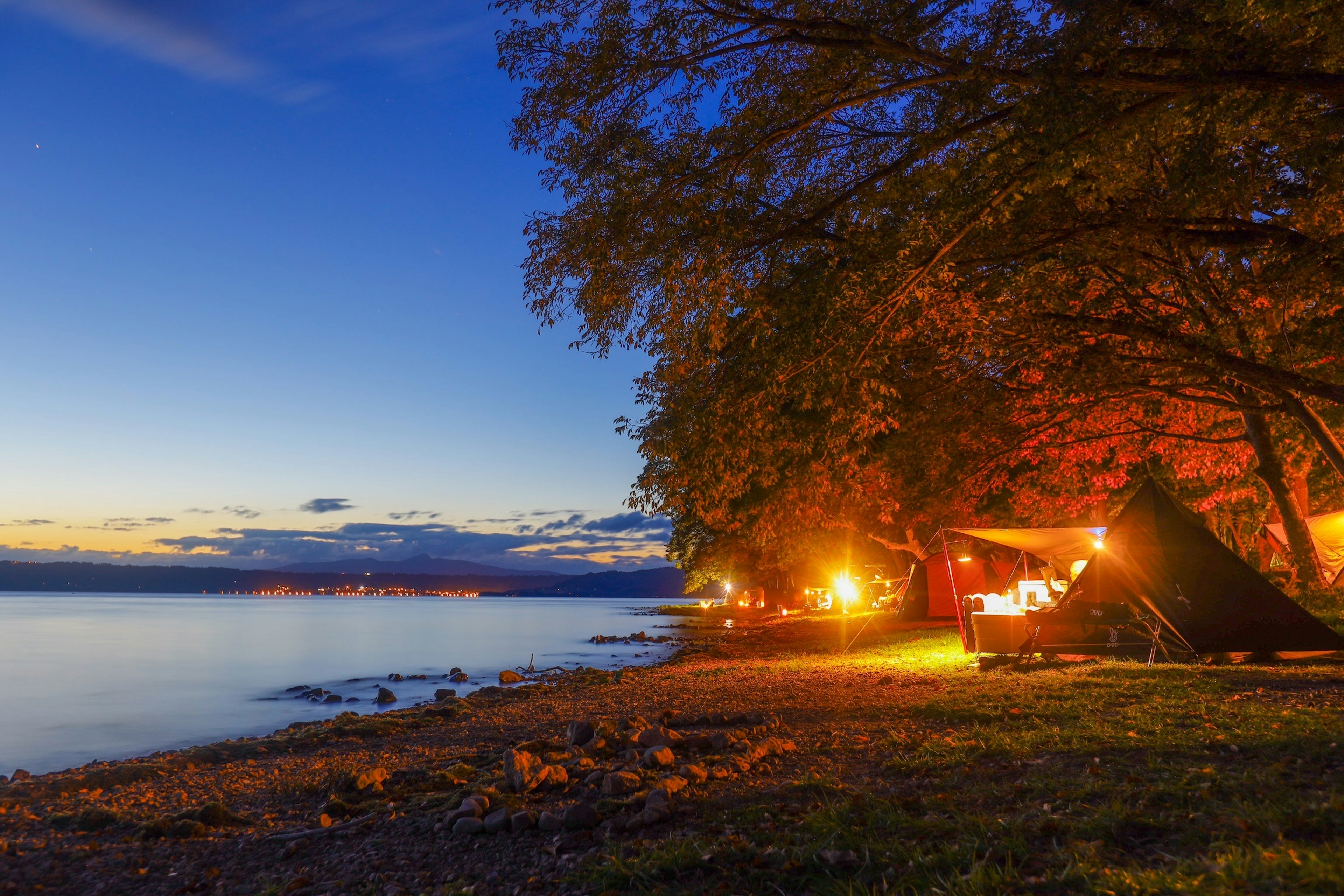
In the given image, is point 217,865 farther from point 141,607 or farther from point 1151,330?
point 141,607

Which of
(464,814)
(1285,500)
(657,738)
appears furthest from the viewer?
(1285,500)

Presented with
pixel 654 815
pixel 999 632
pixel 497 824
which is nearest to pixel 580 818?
pixel 654 815

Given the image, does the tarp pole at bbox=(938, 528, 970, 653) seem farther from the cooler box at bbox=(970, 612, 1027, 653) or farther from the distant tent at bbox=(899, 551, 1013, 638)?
the distant tent at bbox=(899, 551, 1013, 638)

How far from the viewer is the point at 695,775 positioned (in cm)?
597

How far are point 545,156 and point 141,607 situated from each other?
143604 millimetres

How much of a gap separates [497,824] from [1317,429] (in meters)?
13.7

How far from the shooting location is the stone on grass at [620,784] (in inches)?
229

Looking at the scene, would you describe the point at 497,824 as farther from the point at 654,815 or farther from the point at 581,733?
the point at 581,733

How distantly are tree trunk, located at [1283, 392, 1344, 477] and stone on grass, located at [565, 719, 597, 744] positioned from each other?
11427mm

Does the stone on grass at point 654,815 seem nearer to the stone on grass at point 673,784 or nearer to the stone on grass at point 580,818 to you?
the stone on grass at point 673,784

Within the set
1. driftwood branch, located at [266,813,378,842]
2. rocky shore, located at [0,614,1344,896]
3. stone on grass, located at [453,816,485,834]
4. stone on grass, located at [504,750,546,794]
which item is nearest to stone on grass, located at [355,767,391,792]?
rocky shore, located at [0,614,1344,896]

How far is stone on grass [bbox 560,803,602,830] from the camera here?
17.5 feet

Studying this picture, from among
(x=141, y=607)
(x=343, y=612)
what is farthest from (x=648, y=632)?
(x=141, y=607)

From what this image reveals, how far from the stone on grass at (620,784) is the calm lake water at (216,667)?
1566 centimetres
